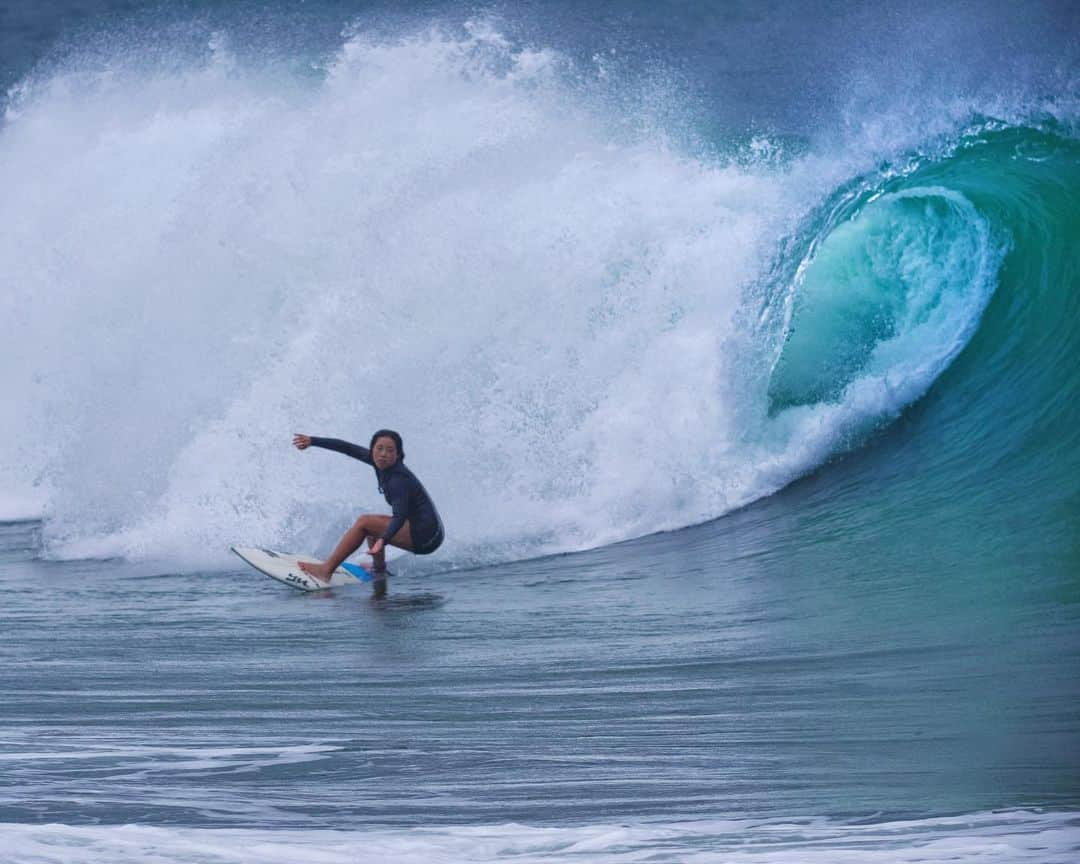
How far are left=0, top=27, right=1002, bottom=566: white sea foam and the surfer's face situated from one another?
32.1 inches

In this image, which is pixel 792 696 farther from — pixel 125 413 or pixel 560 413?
pixel 125 413

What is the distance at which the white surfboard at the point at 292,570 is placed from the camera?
24.1ft

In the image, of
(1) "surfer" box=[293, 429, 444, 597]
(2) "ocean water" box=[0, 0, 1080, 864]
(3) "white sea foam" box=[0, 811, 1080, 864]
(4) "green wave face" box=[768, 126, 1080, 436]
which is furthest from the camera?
(4) "green wave face" box=[768, 126, 1080, 436]

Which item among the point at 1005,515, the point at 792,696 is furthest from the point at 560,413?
the point at 792,696

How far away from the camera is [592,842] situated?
10.8 feet

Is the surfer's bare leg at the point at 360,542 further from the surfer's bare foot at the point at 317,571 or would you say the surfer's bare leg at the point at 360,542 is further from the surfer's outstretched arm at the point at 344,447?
the surfer's outstretched arm at the point at 344,447

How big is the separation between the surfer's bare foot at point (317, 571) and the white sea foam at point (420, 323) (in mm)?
901

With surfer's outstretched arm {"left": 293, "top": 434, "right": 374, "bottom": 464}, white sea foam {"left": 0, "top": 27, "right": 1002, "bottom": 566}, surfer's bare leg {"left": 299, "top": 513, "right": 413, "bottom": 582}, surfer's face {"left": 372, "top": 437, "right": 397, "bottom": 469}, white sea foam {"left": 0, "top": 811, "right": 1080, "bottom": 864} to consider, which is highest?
white sea foam {"left": 0, "top": 27, "right": 1002, "bottom": 566}

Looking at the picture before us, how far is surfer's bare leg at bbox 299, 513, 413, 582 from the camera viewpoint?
7.43 metres

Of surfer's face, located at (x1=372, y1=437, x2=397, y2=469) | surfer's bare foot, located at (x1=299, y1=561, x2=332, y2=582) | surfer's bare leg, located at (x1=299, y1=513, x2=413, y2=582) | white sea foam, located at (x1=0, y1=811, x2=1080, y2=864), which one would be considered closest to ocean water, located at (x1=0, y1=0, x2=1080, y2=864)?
white sea foam, located at (x1=0, y1=811, x2=1080, y2=864)

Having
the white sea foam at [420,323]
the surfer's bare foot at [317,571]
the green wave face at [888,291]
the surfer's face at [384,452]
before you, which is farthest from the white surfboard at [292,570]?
the green wave face at [888,291]

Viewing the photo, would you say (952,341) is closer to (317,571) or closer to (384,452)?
(384,452)

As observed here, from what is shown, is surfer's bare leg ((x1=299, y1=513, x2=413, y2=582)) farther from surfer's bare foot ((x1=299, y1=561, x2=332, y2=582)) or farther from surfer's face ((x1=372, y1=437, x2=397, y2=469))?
surfer's face ((x1=372, y1=437, x2=397, y2=469))

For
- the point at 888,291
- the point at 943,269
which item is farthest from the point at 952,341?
the point at 943,269
